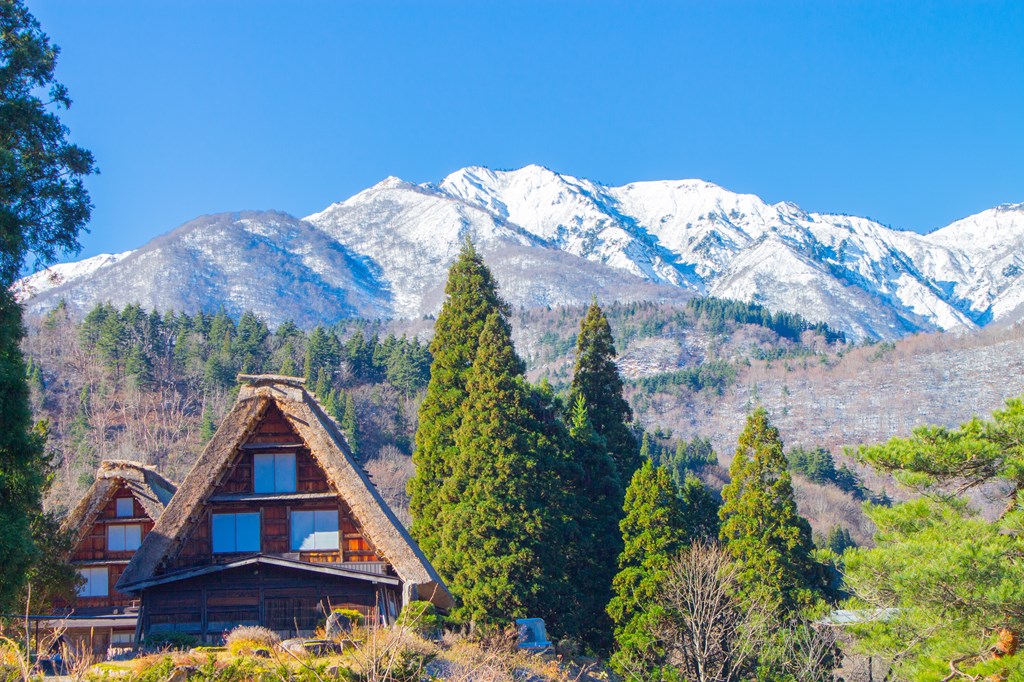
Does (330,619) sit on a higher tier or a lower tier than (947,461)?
lower

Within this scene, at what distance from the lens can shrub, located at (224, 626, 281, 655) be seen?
568 inches

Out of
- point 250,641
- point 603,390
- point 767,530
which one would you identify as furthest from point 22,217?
point 603,390

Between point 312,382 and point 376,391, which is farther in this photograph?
point 376,391

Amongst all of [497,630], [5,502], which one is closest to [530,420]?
[497,630]

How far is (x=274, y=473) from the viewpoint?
66.7ft

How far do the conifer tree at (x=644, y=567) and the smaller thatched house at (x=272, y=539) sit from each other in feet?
21.5

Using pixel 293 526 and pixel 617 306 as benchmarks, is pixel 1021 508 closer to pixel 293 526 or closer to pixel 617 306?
pixel 293 526

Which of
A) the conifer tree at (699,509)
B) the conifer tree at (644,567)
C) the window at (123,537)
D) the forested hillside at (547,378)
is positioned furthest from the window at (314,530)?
the forested hillside at (547,378)

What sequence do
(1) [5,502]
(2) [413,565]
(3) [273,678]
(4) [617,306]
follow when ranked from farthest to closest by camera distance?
(4) [617,306] < (2) [413,565] < (1) [5,502] < (3) [273,678]

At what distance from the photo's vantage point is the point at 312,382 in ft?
232

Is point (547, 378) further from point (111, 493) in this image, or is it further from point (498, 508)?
point (111, 493)

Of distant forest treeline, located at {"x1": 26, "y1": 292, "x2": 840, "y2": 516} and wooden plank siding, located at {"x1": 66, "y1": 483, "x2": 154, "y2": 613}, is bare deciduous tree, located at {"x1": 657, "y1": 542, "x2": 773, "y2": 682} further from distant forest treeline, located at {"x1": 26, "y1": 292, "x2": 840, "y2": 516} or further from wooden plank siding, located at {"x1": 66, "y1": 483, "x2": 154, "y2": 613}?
distant forest treeline, located at {"x1": 26, "y1": 292, "x2": 840, "y2": 516}

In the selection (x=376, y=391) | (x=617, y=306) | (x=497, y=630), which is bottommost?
(x=497, y=630)

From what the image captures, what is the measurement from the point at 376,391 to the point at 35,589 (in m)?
58.8
